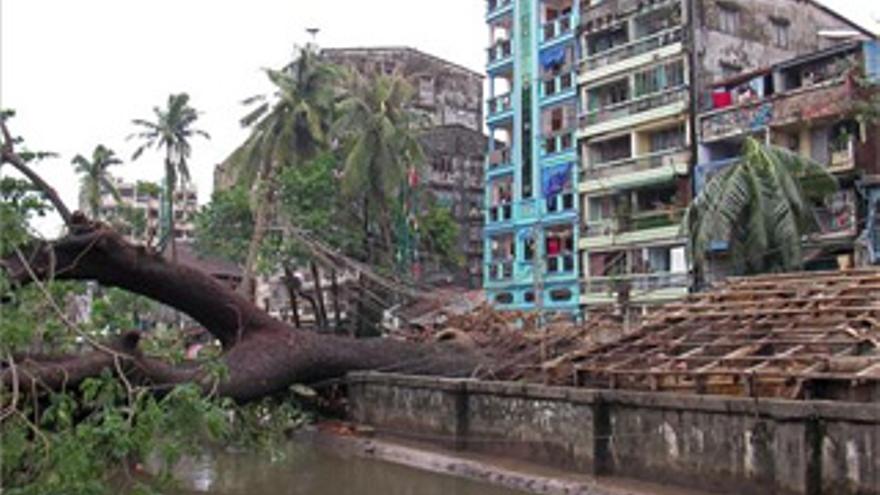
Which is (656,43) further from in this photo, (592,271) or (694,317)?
(694,317)

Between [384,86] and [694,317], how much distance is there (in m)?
23.7

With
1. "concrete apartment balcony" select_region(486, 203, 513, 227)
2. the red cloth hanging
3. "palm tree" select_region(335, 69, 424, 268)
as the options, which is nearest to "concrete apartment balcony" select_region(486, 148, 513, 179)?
"concrete apartment balcony" select_region(486, 203, 513, 227)

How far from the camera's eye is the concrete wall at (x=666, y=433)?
1205cm

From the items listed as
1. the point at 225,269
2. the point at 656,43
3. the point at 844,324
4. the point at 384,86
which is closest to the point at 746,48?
the point at 656,43

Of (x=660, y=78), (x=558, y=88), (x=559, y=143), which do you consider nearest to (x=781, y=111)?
(x=660, y=78)

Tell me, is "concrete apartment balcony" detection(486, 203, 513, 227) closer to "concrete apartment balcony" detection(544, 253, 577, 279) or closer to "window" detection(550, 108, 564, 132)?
"concrete apartment balcony" detection(544, 253, 577, 279)

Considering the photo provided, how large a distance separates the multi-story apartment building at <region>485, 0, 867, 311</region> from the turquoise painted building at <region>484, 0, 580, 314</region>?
7 cm

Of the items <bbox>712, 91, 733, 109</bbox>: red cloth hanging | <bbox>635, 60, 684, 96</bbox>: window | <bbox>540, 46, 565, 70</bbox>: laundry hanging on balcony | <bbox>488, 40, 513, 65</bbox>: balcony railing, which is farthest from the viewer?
<bbox>488, 40, 513, 65</bbox>: balcony railing

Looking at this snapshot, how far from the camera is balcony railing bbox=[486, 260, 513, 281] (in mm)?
45312

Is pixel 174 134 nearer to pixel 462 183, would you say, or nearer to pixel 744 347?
pixel 462 183

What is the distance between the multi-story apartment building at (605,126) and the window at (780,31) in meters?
0.06

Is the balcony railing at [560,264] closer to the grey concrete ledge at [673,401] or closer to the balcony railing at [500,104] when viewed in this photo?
the balcony railing at [500,104]

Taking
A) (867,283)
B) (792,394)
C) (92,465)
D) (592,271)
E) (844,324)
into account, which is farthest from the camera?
(592,271)

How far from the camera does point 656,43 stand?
39.2 metres
